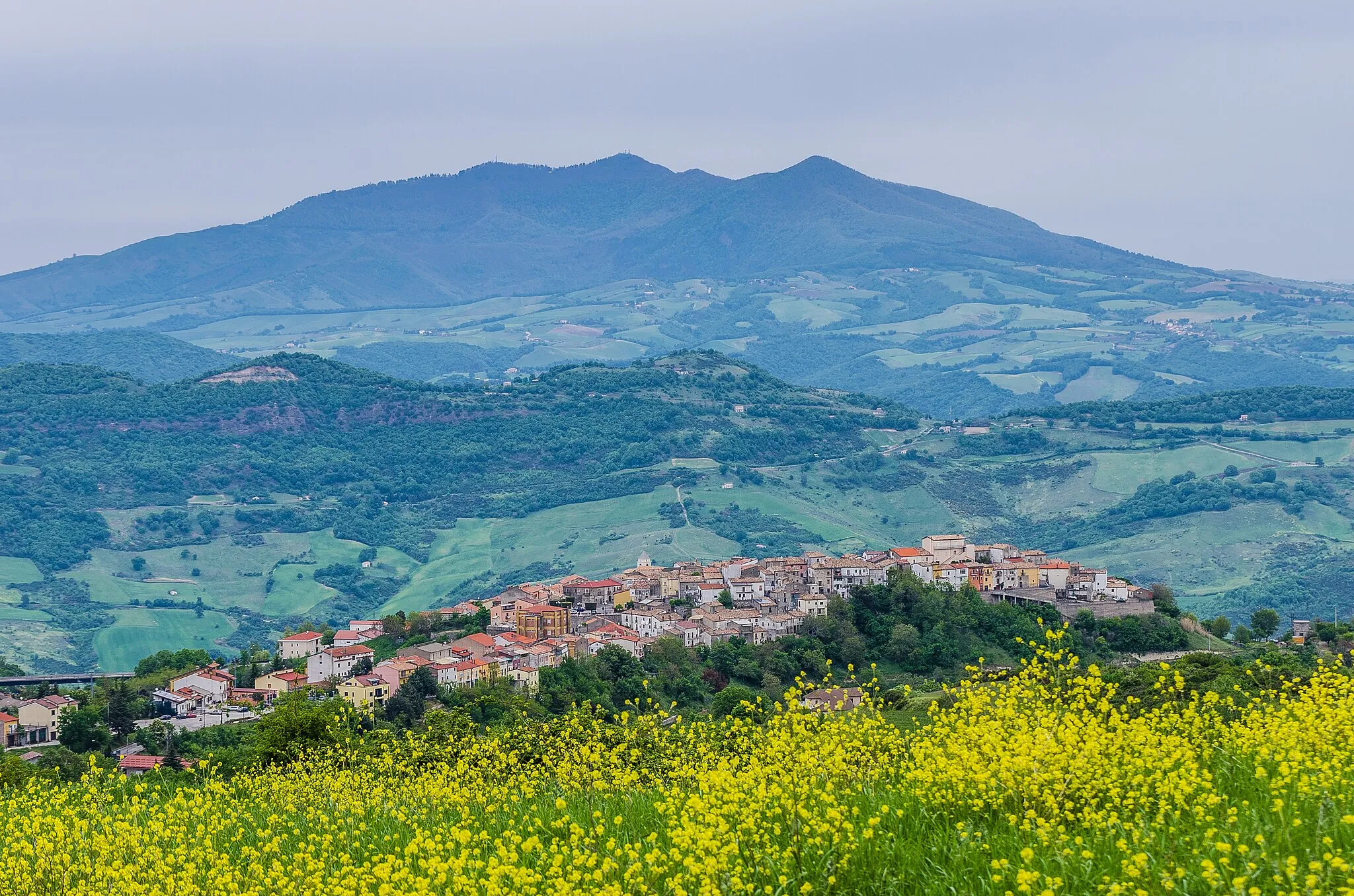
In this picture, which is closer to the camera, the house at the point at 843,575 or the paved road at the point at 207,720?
the paved road at the point at 207,720

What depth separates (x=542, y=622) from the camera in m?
57.0

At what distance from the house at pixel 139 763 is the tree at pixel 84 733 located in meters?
4.34

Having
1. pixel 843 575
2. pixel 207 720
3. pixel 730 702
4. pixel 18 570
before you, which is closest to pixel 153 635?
pixel 18 570

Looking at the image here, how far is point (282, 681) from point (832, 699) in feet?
87.1

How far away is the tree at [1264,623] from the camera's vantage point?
55906 mm

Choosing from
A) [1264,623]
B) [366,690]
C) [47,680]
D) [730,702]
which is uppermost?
[730,702]

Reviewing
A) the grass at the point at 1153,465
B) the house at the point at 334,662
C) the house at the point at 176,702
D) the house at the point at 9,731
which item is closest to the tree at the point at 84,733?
the house at the point at 9,731

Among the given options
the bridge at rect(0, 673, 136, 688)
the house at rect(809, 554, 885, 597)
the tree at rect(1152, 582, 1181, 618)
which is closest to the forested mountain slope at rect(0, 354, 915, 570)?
the bridge at rect(0, 673, 136, 688)

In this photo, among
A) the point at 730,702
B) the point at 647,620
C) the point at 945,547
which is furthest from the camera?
the point at 945,547

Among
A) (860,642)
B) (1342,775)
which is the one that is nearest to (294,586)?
(860,642)

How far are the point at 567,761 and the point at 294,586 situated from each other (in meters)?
109

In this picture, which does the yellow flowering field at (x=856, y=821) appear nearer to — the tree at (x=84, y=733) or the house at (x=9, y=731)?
the tree at (x=84, y=733)

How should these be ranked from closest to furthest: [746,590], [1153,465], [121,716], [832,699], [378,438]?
[832,699] → [121,716] → [746,590] → [1153,465] → [378,438]

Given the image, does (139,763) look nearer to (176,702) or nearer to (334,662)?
(176,702)
